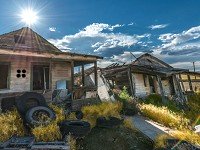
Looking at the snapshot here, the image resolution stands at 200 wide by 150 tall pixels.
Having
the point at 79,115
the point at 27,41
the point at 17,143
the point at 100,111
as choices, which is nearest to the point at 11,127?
the point at 17,143

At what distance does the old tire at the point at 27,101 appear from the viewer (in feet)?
37.5

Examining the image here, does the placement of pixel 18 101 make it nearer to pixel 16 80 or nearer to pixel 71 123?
pixel 71 123

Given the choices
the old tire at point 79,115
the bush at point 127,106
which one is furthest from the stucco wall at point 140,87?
the old tire at point 79,115

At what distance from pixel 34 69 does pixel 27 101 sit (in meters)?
4.97

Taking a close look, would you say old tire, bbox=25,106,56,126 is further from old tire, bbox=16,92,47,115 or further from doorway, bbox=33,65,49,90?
doorway, bbox=33,65,49,90

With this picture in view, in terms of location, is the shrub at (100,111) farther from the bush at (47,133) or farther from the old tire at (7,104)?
the old tire at (7,104)

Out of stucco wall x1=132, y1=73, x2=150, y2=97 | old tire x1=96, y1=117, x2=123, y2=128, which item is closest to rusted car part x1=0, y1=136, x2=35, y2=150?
old tire x1=96, y1=117, x2=123, y2=128

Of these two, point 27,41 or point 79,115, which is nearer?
point 79,115

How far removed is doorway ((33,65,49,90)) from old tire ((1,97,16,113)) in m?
4.01

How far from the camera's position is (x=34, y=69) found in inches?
656

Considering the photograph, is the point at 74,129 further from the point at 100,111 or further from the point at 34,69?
the point at 34,69

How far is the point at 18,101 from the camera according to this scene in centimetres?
1159

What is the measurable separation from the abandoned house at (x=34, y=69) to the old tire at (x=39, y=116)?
3509 millimetres

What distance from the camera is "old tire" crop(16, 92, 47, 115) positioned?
1143cm
